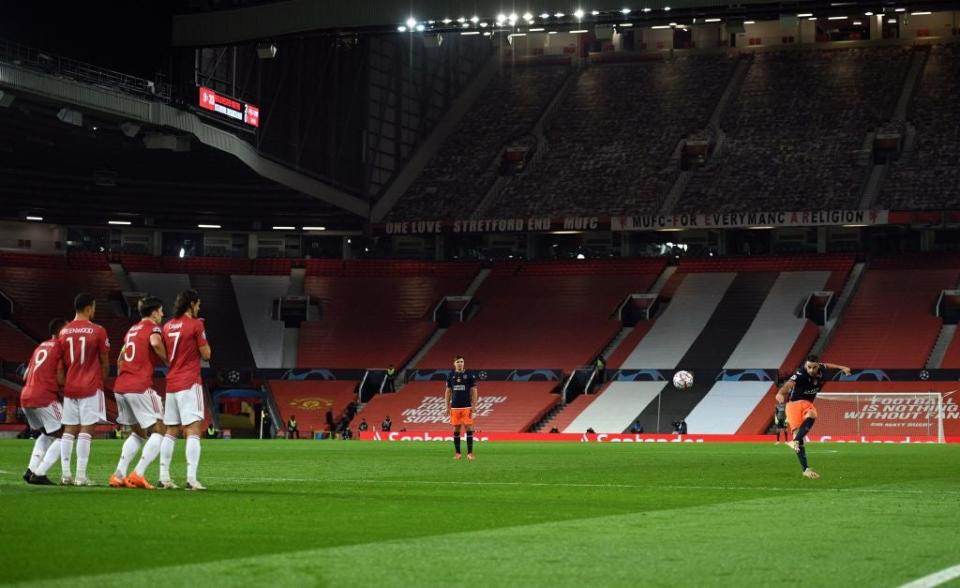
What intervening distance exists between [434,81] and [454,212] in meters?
9.04

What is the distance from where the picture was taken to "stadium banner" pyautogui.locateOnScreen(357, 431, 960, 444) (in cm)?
5100

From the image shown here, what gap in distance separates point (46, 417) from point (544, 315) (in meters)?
49.3

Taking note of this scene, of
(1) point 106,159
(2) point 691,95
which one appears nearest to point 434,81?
(2) point 691,95

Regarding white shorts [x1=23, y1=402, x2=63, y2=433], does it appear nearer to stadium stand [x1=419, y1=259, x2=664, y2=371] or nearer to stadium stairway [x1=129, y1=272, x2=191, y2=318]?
stadium stand [x1=419, y1=259, x2=664, y2=371]

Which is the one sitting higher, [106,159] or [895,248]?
[106,159]

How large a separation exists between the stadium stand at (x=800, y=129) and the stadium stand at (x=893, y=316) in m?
4.05

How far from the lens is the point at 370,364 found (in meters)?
65.5

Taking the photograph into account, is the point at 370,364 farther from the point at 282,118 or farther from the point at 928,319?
the point at 928,319

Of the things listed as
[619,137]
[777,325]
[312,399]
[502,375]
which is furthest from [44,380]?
[619,137]

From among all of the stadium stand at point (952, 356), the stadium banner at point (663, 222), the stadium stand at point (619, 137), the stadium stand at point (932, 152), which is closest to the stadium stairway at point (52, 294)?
the stadium banner at point (663, 222)

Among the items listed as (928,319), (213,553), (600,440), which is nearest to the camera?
(213,553)

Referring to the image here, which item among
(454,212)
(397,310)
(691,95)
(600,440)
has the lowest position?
(600,440)

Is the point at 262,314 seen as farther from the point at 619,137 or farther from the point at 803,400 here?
the point at 803,400

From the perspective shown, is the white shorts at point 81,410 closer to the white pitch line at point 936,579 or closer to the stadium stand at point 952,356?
the white pitch line at point 936,579
